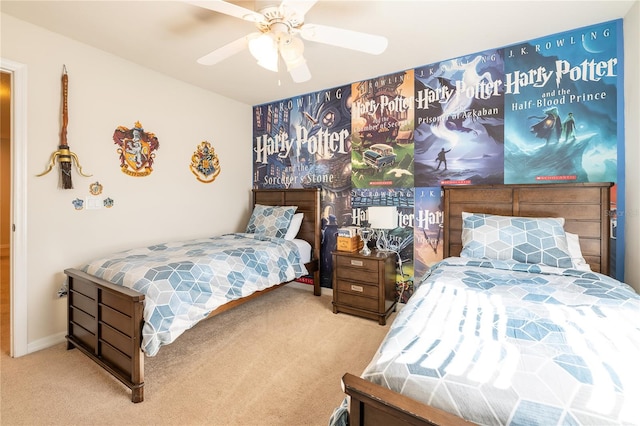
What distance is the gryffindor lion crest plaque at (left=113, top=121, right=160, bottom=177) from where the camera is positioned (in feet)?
9.47

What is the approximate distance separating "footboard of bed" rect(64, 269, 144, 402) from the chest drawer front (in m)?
1.85

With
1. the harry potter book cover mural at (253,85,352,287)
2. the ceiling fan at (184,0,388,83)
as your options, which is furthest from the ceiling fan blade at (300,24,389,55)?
the harry potter book cover mural at (253,85,352,287)

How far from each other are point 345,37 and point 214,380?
2.35m

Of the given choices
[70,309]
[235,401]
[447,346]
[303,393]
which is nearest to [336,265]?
[303,393]

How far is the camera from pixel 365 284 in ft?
9.55

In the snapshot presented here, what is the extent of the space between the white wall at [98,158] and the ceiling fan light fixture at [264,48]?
1.88 meters

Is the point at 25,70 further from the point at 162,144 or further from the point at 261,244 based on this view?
the point at 261,244

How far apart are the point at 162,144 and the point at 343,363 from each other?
292 centimetres

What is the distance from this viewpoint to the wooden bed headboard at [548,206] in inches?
88.0

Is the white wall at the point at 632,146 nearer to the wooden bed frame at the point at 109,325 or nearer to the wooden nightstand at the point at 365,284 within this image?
the wooden nightstand at the point at 365,284

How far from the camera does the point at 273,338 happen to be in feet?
8.28

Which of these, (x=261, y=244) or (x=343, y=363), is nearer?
(x=343, y=363)

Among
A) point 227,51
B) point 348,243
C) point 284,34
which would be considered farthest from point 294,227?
point 284,34

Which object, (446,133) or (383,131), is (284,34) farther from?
(446,133)
